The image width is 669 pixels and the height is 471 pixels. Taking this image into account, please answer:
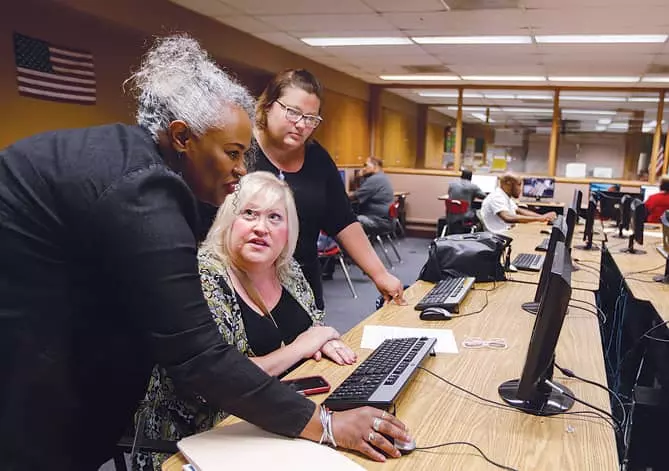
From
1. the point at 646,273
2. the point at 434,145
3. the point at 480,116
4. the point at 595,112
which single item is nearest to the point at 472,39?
the point at 646,273

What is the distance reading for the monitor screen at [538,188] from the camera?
7.77 metres

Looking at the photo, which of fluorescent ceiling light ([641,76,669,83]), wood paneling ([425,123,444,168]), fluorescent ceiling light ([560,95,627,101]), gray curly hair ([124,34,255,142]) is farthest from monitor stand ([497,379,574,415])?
wood paneling ([425,123,444,168])

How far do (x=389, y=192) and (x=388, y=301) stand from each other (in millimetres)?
4309

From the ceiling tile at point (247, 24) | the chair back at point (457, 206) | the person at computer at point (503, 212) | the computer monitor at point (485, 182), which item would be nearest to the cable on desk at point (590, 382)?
the person at computer at point (503, 212)

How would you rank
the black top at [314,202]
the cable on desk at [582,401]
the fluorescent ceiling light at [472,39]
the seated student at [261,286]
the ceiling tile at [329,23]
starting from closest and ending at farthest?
the cable on desk at [582,401], the seated student at [261,286], the black top at [314,202], the ceiling tile at [329,23], the fluorescent ceiling light at [472,39]

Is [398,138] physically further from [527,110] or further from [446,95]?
[527,110]

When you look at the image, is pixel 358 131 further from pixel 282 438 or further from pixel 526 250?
pixel 282 438

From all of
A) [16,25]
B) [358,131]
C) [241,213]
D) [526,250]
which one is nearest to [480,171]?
[358,131]

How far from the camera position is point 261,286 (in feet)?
5.72

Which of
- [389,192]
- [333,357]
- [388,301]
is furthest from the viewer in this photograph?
[389,192]

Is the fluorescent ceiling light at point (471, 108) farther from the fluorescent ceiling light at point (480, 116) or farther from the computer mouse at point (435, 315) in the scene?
the computer mouse at point (435, 315)

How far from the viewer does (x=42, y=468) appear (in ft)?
3.41

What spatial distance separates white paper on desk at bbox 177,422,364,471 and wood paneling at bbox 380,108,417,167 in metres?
8.89

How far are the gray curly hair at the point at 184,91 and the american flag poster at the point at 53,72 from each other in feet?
10.3
